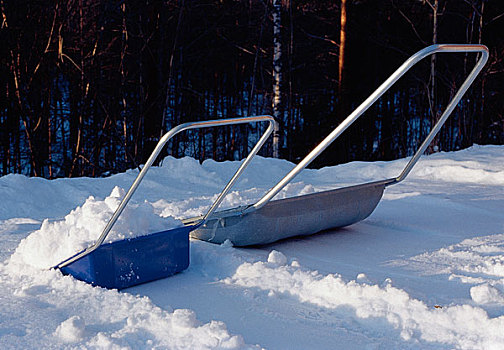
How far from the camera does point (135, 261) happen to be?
309 cm

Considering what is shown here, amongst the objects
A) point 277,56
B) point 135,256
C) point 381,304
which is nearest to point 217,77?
point 277,56

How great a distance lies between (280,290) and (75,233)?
1.15 meters

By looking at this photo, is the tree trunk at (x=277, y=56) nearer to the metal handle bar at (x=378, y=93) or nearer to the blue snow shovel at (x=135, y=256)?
the metal handle bar at (x=378, y=93)

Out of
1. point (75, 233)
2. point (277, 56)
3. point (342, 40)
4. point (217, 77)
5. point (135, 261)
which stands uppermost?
point (342, 40)

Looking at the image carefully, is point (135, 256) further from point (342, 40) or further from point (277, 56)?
point (342, 40)

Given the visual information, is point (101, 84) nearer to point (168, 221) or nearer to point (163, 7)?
point (163, 7)

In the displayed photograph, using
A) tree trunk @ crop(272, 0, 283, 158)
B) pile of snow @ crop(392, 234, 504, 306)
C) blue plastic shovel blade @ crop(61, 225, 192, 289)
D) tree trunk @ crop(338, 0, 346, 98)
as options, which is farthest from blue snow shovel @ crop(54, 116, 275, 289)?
tree trunk @ crop(338, 0, 346, 98)

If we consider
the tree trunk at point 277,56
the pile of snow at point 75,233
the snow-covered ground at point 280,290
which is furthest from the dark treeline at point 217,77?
the pile of snow at point 75,233

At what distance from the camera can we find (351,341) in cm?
240

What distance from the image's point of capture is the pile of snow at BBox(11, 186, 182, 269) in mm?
3088

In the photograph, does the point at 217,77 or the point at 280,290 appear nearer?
the point at 280,290

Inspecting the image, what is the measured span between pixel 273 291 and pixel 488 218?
2.67 meters

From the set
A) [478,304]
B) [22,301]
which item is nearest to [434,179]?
[478,304]

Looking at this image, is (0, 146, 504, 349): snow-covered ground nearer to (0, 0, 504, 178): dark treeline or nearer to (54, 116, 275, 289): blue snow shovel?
(54, 116, 275, 289): blue snow shovel
